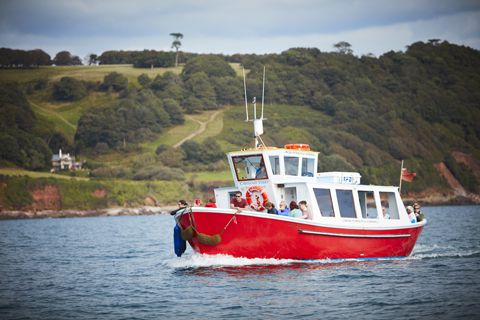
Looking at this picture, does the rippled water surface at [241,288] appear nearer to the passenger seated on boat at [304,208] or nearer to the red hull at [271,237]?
the red hull at [271,237]

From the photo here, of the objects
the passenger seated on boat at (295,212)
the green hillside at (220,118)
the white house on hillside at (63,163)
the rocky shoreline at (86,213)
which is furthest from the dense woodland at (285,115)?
the passenger seated on boat at (295,212)

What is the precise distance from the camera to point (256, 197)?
30.8 meters

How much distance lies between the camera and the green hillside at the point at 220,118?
421 ft

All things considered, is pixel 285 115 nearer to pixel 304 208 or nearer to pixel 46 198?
pixel 46 198

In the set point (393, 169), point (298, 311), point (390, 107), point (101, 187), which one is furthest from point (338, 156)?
point (298, 311)

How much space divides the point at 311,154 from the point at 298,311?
11850 mm

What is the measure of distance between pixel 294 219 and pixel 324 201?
271cm

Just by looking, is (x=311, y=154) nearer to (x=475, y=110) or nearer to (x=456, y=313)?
(x=456, y=313)

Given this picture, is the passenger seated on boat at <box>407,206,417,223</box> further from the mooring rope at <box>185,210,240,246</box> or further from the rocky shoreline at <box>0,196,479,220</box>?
the rocky shoreline at <box>0,196,479,220</box>

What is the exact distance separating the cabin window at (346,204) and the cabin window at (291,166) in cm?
213

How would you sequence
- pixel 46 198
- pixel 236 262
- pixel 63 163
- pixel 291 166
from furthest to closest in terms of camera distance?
pixel 63 163
pixel 46 198
pixel 291 166
pixel 236 262

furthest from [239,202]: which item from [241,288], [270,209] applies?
[241,288]

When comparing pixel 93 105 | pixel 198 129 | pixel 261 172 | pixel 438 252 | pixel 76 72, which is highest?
pixel 76 72

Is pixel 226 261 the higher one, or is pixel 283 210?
pixel 283 210
